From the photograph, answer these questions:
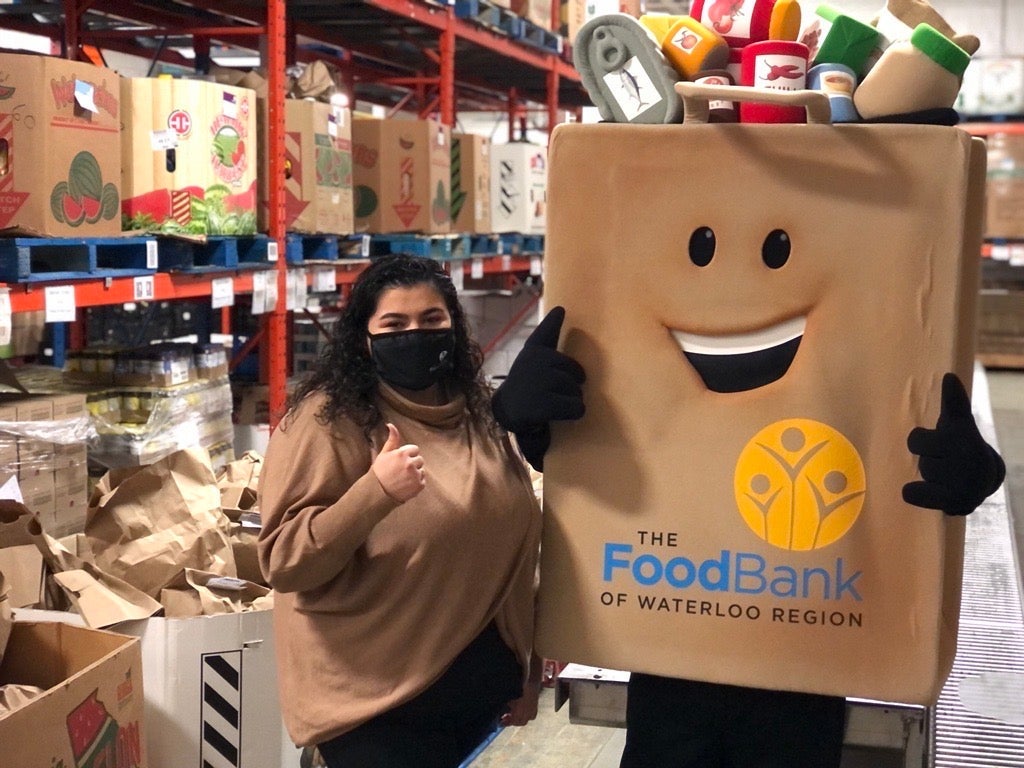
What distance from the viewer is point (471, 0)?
6.42 m

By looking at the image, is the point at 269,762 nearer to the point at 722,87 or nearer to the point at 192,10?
the point at 722,87

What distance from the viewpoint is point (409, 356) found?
2.16 m

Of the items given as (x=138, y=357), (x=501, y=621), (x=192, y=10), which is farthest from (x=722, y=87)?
(x=192, y=10)

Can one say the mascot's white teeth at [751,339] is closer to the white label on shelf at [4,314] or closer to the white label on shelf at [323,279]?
the white label on shelf at [4,314]

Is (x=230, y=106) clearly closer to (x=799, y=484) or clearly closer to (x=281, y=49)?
(x=281, y=49)

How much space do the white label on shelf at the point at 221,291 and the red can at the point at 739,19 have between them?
9.15 feet

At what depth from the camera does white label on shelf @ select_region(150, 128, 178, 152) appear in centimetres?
387

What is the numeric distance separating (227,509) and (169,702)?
0.85 meters

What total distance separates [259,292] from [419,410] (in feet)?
8.56

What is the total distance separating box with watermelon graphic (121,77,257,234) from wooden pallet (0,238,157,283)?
3.5 inches

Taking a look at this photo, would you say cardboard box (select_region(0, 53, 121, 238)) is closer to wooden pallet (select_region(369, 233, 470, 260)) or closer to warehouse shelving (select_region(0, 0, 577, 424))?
warehouse shelving (select_region(0, 0, 577, 424))

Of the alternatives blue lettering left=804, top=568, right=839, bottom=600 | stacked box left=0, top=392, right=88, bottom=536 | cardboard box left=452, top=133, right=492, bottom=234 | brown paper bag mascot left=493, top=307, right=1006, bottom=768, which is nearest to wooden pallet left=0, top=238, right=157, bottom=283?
stacked box left=0, top=392, right=88, bottom=536

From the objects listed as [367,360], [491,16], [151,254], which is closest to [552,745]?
[151,254]

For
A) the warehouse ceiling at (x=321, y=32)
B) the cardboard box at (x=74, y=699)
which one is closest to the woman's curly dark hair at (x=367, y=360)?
the cardboard box at (x=74, y=699)
